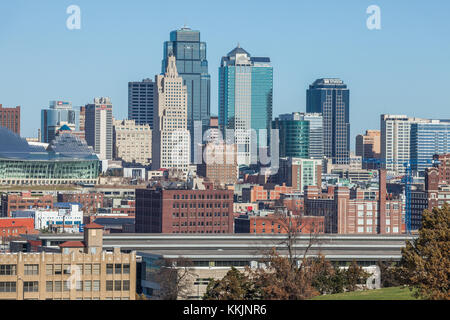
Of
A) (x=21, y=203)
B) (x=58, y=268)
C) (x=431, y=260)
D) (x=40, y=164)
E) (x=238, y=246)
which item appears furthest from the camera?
(x=40, y=164)

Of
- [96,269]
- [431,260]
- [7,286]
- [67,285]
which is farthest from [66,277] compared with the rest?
[431,260]

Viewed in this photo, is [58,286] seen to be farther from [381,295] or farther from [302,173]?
[302,173]

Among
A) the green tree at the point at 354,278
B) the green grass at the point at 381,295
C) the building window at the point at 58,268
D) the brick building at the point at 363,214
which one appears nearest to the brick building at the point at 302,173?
the brick building at the point at 363,214

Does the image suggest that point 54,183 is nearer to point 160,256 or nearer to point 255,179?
point 255,179

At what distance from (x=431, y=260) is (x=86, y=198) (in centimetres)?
11109

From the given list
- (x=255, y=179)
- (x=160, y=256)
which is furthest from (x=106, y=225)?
(x=255, y=179)

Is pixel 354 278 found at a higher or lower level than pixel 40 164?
lower

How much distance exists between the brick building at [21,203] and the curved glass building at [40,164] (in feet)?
112

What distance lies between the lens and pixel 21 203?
11512 centimetres

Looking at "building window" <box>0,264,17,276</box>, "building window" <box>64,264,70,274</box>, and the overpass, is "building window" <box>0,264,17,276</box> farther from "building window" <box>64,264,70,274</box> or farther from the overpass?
the overpass

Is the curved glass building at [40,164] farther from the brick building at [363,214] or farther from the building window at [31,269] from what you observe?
the building window at [31,269]

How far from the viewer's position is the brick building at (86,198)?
128 m

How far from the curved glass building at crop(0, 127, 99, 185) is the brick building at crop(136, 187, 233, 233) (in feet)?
219
